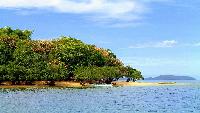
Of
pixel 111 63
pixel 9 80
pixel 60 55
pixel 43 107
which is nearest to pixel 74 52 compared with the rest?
pixel 60 55

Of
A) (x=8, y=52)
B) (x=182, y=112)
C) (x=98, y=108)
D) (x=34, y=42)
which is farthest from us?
(x=34, y=42)

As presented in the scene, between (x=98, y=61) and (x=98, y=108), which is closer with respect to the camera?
(x=98, y=108)

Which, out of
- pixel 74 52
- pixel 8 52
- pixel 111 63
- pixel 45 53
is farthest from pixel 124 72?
pixel 8 52

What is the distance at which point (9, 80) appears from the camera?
134 meters

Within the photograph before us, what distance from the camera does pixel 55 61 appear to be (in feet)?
487

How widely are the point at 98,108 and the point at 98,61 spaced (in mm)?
102190

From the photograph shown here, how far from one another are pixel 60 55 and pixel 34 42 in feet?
29.9

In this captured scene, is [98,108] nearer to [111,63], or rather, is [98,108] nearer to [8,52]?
[8,52]

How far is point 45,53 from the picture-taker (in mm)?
151125

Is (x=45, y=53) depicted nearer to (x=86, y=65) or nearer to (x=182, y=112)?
(x=86, y=65)

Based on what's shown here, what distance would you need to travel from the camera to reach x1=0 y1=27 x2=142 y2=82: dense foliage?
136m

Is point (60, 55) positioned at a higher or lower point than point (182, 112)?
higher

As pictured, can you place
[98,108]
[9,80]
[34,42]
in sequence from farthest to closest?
[34,42]
[9,80]
[98,108]

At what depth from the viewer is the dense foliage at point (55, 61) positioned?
13612 cm
